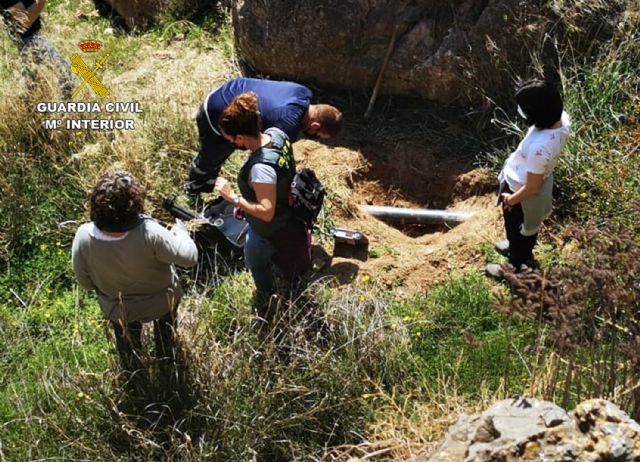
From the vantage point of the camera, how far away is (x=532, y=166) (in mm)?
4336

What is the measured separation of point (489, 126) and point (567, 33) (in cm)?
87

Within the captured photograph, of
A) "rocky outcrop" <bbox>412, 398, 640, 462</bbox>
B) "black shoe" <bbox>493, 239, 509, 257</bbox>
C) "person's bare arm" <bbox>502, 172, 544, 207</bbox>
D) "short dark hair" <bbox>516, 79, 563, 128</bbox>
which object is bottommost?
"black shoe" <bbox>493, 239, 509, 257</bbox>

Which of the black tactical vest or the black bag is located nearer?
the black tactical vest

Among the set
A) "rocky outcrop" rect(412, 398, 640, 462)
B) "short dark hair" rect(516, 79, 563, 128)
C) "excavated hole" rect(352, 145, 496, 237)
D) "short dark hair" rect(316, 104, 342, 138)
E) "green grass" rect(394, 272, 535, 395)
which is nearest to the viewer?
"rocky outcrop" rect(412, 398, 640, 462)

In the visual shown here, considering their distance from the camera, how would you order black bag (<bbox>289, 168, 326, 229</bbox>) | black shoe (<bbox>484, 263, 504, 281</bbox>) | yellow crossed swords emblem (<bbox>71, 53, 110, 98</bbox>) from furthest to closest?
yellow crossed swords emblem (<bbox>71, 53, 110, 98</bbox>), black shoe (<bbox>484, 263, 504, 281</bbox>), black bag (<bbox>289, 168, 326, 229</bbox>)

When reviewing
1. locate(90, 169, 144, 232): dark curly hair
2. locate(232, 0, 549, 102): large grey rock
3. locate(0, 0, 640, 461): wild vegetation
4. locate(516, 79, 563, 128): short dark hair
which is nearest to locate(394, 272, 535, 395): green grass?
locate(0, 0, 640, 461): wild vegetation

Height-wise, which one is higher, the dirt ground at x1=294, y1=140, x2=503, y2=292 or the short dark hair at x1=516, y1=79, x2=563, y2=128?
the short dark hair at x1=516, y1=79, x2=563, y2=128

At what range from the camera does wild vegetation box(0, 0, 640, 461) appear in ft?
12.6

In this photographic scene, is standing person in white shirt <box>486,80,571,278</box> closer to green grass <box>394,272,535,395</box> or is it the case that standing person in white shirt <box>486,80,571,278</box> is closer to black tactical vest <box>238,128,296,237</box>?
green grass <box>394,272,535,395</box>

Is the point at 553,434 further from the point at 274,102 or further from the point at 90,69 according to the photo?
the point at 90,69

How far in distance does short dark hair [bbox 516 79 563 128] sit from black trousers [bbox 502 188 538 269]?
1.78 ft

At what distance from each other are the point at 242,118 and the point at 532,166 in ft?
5.09

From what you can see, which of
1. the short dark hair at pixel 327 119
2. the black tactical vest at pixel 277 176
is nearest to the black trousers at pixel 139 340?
the black tactical vest at pixel 277 176

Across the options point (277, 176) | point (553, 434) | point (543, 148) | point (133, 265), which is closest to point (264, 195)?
point (277, 176)
